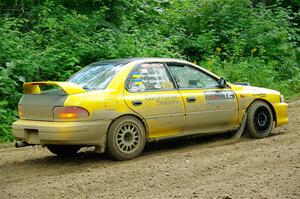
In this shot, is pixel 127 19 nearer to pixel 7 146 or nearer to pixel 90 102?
pixel 7 146

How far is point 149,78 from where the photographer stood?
328 inches

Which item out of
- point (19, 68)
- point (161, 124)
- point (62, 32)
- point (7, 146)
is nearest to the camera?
point (161, 124)

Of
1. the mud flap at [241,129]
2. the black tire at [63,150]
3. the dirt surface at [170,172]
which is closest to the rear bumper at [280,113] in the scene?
the dirt surface at [170,172]

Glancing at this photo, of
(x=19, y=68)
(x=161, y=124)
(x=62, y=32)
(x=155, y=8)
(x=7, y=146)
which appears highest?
(x=155, y=8)

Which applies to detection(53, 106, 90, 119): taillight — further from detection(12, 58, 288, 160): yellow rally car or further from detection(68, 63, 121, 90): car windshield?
detection(68, 63, 121, 90): car windshield

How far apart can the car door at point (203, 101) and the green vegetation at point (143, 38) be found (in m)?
4.01

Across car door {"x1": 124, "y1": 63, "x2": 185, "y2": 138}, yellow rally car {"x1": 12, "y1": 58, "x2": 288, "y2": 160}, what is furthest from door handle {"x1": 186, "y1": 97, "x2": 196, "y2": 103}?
car door {"x1": 124, "y1": 63, "x2": 185, "y2": 138}

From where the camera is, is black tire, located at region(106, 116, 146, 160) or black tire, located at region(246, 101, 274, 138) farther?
black tire, located at region(246, 101, 274, 138)

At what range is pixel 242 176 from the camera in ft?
20.6

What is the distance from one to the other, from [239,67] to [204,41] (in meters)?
2.04

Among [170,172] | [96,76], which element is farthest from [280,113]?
[170,172]

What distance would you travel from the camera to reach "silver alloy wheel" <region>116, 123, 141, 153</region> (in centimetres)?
767

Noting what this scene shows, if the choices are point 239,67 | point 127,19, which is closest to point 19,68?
point 127,19

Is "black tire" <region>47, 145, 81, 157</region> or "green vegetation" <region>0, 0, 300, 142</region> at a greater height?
"green vegetation" <region>0, 0, 300, 142</region>
